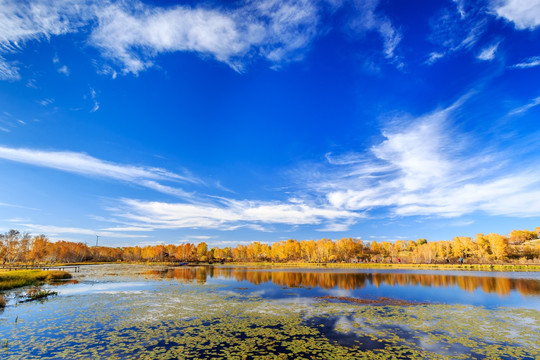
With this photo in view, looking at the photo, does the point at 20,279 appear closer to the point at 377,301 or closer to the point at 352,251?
the point at 377,301

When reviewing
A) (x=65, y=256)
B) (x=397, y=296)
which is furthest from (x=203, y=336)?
(x=65, y=256)

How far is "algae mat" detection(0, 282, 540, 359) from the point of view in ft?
45.6

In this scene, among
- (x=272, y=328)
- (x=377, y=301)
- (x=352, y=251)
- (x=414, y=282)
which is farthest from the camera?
(x=352, y=251)

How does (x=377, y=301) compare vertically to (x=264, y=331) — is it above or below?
below

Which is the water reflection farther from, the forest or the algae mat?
the forest

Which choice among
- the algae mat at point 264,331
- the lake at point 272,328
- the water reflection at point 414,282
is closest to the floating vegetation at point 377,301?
the lake at point 272,328

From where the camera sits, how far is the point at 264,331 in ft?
58.3

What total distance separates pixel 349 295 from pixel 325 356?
21778 millimetres

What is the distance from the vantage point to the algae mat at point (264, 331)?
1389 centimetres

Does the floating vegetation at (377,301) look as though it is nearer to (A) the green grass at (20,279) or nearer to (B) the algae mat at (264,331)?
(B) the algae mat at (264,331)

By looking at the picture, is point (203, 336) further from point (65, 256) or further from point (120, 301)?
point (65, 256)

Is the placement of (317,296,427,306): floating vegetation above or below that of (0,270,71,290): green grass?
above

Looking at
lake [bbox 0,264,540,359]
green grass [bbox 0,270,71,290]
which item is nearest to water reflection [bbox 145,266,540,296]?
lake [bbox 0,264,540,359]

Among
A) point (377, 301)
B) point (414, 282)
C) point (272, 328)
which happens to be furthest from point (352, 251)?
point (272, 328)
